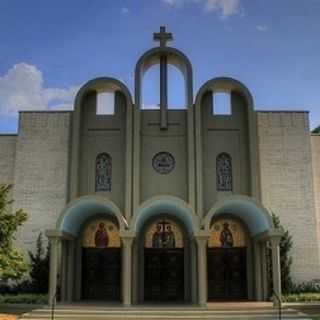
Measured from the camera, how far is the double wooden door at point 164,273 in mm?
23062

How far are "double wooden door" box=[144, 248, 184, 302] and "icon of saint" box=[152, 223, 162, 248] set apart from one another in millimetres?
217

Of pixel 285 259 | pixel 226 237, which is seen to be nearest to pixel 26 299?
pixel 226 237

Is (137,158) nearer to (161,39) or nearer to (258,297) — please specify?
(161,39)

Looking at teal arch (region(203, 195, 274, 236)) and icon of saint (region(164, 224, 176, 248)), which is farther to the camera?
icon of saint (region(164, 224, 176, 248))

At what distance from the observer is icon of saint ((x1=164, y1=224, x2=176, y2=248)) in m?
23.5

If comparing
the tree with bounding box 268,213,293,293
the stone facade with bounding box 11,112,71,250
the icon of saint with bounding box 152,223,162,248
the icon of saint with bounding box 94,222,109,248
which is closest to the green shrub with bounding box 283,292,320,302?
the tree with bounding box 268,213,293,293

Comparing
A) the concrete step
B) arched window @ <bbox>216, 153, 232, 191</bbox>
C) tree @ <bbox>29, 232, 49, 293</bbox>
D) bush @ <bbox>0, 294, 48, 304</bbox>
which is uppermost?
arched window @ <bbox>216, 153, 232, 191</bbox>

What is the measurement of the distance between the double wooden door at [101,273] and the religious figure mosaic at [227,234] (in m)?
4.24

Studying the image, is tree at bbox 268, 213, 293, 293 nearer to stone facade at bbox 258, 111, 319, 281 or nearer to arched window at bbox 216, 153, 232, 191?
stone facade at bbox 258, 111, 319, 281

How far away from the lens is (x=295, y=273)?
24.5 metres

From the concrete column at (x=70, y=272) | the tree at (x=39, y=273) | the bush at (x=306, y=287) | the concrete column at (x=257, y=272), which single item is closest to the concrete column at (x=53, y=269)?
the concrete column at (x=70, y=272)

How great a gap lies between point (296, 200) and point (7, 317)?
45.0 feet

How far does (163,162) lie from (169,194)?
148cm

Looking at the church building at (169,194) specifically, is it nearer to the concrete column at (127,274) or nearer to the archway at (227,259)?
the archway at (227,259)
